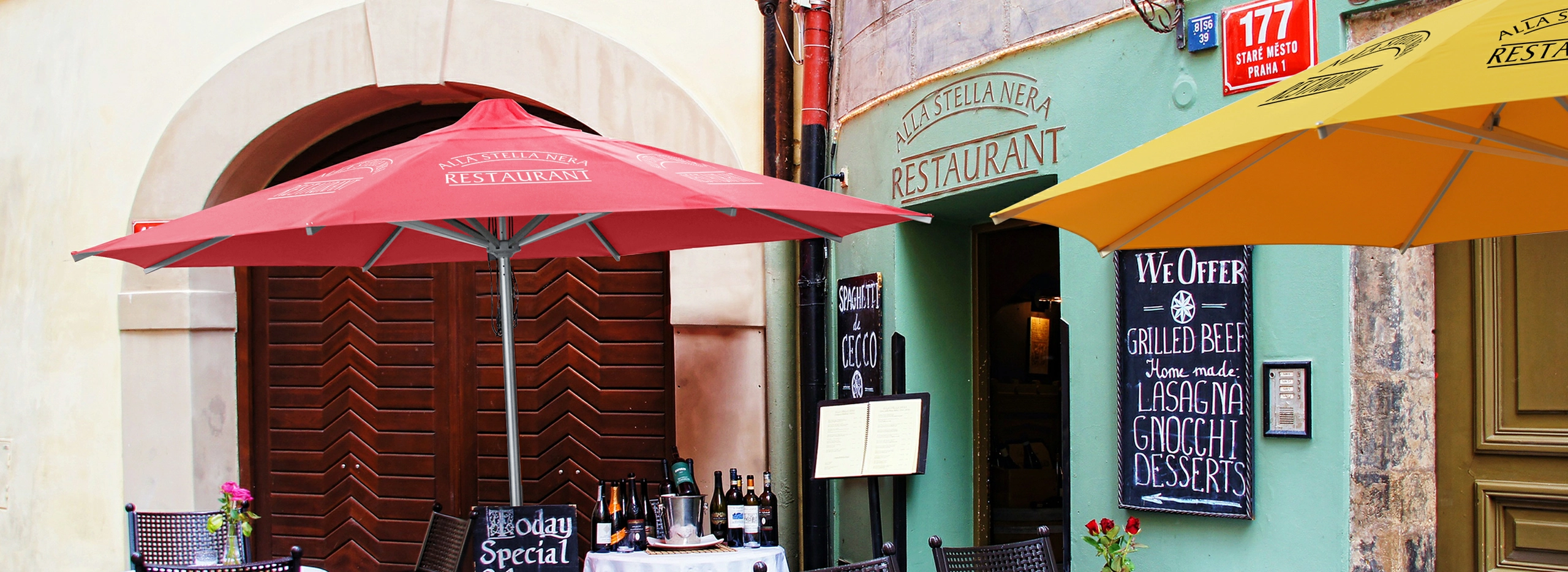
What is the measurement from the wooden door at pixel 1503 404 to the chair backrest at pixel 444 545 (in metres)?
3.61

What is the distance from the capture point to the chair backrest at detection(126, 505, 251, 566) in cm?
496

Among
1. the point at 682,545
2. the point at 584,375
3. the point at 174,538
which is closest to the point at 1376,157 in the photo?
the point at 682,545

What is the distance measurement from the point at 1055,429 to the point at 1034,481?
365 millimetres

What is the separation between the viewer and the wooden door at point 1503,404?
11.7 ft

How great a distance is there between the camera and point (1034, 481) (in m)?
7.18

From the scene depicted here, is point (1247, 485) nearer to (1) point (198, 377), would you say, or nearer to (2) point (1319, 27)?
(2) point (1319, 27)

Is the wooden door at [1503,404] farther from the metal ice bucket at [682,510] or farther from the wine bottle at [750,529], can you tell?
the metal ice bucket at [682,510]

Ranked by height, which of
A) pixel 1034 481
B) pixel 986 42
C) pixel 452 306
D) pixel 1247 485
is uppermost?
pixel 986 42

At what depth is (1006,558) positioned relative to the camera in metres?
3.89

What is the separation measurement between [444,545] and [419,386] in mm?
2770

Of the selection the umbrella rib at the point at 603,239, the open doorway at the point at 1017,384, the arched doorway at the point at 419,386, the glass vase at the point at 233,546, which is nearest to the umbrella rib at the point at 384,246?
the umbrella rib at the point at 603,239

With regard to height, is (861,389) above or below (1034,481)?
above

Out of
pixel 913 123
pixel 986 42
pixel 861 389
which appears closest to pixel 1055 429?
pixel 861 389

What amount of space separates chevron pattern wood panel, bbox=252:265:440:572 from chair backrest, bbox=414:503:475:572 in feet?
8.39
